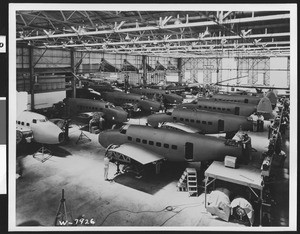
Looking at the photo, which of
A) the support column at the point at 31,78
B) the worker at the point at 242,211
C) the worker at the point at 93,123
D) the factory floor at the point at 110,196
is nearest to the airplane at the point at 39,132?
the factory floor at the point at 110,196

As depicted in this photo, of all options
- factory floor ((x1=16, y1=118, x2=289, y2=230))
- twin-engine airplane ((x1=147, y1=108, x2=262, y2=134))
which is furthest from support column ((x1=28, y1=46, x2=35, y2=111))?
twin-engine airplane ((x1=147, y1=108, x2=262, y2=134))

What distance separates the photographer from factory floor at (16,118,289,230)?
15.8m

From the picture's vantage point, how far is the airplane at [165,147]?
1983 centimetres

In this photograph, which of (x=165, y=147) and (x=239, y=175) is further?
(x=165, y=147)

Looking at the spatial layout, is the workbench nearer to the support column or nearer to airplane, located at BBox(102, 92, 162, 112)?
airplane, located at BBox(102, 92, 162, 112)

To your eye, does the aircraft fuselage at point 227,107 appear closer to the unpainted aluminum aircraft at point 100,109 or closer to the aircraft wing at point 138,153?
the unpainted aluminum aircraft at point 100,109

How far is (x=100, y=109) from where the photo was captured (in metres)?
38.8

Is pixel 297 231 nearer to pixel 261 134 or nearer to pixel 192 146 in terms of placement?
pixel 192 146

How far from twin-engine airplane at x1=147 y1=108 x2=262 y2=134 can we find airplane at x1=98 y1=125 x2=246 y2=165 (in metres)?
9.80

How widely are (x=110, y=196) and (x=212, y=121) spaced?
646 inches

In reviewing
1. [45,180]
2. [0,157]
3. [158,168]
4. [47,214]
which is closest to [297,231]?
[158,168]

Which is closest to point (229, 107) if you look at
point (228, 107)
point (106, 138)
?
point (228, 107)

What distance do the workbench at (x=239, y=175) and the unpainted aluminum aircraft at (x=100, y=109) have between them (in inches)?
829

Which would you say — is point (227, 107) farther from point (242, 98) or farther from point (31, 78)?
point (31, 78)
